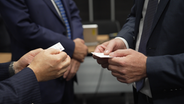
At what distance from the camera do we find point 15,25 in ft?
3.91

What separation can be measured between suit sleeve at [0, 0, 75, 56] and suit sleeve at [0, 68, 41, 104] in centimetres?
56

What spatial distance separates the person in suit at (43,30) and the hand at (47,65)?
0.48 metres

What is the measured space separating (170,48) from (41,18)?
3.22ft

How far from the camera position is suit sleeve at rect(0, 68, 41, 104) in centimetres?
67

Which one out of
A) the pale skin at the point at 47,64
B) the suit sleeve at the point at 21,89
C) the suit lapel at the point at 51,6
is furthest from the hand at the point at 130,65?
the suit lapel at the point at 51,6

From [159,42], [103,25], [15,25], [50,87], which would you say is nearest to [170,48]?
[159,42]

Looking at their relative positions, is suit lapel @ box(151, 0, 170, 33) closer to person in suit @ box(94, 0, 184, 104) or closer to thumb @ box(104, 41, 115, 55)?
person in suit @ box(94, 0, 184, 104)

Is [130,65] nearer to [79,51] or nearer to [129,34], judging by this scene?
[129,34]

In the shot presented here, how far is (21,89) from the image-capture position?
71 centimetres

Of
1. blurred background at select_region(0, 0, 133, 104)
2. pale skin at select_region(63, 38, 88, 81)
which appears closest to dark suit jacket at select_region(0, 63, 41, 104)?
pale skin at select_region(63, 38, 88, 81)

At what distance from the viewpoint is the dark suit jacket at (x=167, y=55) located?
28.6 inches

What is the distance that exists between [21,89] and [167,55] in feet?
2.26

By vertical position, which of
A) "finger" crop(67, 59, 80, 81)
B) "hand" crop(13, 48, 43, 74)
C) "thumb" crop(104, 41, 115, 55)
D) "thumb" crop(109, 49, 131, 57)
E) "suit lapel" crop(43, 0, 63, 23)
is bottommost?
"finger" crop(67, 59, 80, 81)

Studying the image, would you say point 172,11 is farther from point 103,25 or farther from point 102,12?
point 102,12
